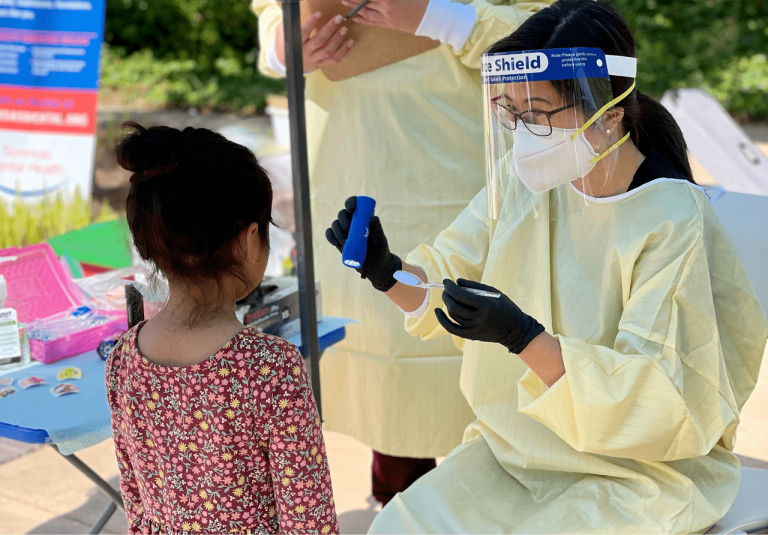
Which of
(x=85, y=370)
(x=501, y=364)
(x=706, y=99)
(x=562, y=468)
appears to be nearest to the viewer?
(x=562, y=468)

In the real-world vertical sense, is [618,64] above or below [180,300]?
above

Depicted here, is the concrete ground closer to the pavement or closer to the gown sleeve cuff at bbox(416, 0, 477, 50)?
the pavement

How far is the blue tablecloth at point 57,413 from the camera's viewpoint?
58.3 inches

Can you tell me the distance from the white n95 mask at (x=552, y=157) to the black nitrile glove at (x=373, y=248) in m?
0.28

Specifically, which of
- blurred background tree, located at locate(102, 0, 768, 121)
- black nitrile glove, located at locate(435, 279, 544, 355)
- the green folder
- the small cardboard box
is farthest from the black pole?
blurred background tree, located at locate(102, 0, 768, 121)

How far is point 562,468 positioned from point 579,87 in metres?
0.63

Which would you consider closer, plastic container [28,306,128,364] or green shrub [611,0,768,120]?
plastic container [28,306,128,364]

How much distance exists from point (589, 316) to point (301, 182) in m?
0.67

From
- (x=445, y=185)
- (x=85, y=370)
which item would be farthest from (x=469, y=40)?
(x=85, y=370)

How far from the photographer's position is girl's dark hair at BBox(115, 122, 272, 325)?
1152mm

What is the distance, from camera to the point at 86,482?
2729mm

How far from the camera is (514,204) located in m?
1.47

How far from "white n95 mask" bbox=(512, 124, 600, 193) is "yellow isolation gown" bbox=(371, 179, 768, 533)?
100mm

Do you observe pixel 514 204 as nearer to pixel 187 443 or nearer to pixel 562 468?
pixel 562 468
